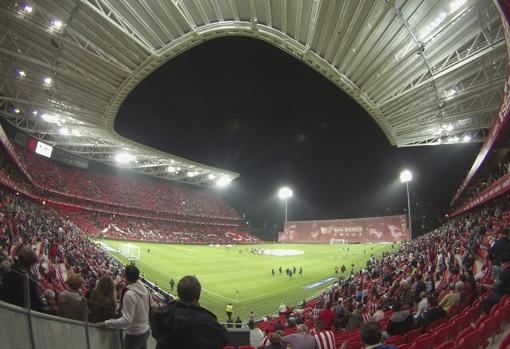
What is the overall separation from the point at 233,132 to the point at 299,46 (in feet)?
103

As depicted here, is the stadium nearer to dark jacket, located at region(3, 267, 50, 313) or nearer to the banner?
dark jacket, located at region(3, 267, 50, 313)

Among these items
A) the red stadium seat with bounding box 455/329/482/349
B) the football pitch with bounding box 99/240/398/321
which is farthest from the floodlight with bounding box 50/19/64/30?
the red stadium seat with bounding box 455/329/482/349

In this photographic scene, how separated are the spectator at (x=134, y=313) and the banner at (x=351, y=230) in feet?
211

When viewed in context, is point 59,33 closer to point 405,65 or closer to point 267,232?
point 405,65

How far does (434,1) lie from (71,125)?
116 feet

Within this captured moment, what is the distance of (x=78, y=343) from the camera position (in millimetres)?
3836

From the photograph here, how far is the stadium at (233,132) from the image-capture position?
14.3 ft

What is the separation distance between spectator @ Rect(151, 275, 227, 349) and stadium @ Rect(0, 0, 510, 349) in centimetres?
1

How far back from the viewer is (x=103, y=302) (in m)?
4.55

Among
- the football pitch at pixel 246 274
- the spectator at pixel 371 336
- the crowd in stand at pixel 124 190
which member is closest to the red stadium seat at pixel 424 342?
the spectator at pixel 371 336

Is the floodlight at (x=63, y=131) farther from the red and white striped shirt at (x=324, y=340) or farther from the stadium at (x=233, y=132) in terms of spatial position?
the red and white striped shirt at (x=324, y=340)

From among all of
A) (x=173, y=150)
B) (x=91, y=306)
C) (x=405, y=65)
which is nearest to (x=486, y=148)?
(x=405, y=65)

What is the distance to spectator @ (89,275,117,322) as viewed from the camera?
451cm

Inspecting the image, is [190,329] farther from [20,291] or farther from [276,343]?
[276,343]
